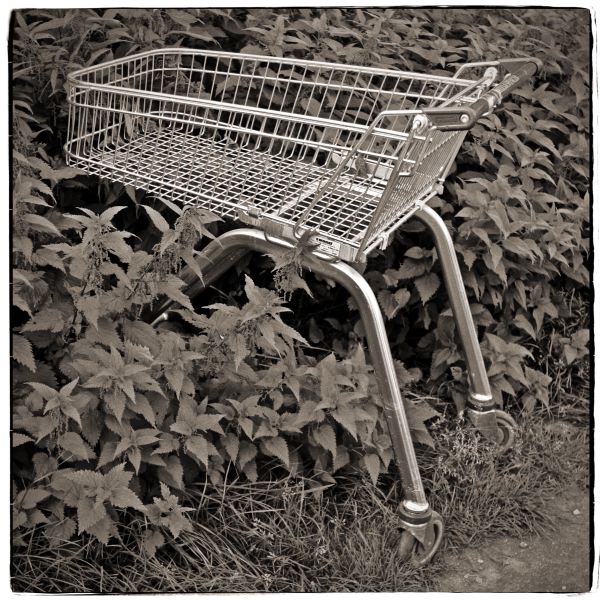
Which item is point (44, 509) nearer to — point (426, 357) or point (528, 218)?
point (426, 357)

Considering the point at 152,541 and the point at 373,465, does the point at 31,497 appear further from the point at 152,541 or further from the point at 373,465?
the point at 373,465

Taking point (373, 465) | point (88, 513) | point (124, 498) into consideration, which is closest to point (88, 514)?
point (88, 513)

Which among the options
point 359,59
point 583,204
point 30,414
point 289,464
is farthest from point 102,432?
point 583,204

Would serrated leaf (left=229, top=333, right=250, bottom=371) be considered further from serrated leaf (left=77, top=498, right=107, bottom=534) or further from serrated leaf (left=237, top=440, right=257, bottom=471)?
serrated leaf (left=77, top=498, right=107, bottom=534)

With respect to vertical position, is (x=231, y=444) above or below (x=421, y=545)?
above

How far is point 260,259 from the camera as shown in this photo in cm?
315

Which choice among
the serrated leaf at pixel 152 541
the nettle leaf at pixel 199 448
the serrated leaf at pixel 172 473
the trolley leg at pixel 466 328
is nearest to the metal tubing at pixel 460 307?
the trolley leg at pixel 466 328

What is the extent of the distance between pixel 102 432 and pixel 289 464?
1.87ft

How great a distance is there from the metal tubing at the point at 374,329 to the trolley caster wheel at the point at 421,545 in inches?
3.4

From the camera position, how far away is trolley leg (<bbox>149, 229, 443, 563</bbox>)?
2244mm

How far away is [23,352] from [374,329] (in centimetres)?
99

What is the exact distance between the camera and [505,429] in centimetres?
299

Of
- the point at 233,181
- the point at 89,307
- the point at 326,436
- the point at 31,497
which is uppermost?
the point at 233,181

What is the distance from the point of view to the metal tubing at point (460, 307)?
2746 mm
